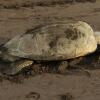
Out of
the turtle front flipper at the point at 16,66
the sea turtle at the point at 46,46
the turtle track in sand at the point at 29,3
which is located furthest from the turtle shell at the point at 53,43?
the turtle track in sand at the point at 29,3

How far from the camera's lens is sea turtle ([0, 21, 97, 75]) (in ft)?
18.5

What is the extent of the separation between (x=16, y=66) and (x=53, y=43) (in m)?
0.63

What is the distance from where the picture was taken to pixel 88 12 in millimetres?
9383

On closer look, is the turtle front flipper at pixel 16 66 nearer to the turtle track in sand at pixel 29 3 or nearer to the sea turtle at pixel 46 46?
the sea turtle at pixel 46 46

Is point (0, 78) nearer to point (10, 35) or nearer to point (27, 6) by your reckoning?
point (10, 35)

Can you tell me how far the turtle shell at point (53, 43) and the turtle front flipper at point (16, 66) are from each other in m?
0.13

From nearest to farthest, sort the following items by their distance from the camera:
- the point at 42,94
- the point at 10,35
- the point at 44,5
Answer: the point at 42,94 < the point at 10,35 < the point at 44,5

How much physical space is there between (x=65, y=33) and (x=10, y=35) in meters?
2.19

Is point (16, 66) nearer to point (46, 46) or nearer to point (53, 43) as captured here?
point (46, 46)

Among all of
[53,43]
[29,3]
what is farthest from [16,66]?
[29,3]

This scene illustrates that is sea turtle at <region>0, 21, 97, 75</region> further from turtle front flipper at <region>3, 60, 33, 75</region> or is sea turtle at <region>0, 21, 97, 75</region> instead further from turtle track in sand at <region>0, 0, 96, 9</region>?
turtle track in sand at <region>0, 0, 96, 9</region>

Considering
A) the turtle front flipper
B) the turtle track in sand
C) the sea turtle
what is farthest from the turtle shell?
the turtle track in sand

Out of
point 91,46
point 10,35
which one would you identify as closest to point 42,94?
point 91,46

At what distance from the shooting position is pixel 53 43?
5703mm
